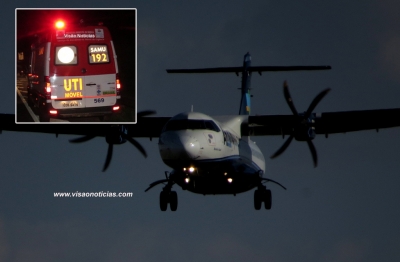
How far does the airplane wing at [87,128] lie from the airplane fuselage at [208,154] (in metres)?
3.24

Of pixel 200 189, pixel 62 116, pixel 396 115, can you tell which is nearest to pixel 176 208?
pixel 200 189

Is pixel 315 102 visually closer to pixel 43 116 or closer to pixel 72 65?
pixel 72 65

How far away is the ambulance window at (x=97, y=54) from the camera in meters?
29.1

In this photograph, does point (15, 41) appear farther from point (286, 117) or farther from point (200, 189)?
point (286, 117)

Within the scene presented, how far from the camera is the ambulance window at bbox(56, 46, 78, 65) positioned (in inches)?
1133

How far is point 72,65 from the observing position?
1136 inches

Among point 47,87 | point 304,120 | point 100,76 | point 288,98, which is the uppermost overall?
point 100,76

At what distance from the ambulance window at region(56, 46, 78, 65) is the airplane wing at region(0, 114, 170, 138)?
711 centimetres

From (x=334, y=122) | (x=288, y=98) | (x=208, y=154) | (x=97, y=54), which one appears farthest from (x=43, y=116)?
(x=334, y=122)

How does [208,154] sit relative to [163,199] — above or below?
above

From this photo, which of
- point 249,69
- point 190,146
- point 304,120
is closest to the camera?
point 190,146

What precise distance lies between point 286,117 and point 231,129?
256 cm

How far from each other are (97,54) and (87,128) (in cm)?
1087

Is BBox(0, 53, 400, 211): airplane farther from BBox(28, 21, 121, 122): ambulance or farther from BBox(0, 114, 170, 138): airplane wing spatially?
BBox(28, 21, 121, 122): ambulance
